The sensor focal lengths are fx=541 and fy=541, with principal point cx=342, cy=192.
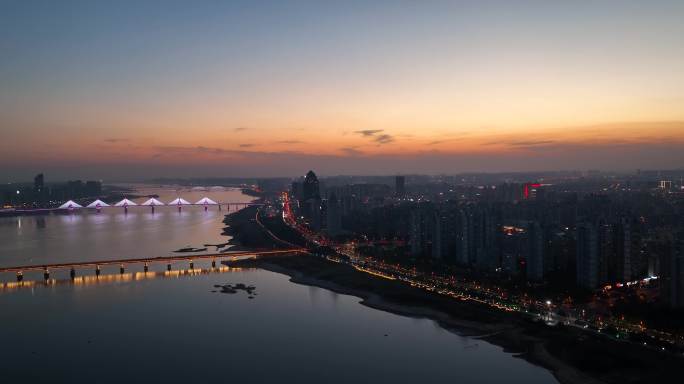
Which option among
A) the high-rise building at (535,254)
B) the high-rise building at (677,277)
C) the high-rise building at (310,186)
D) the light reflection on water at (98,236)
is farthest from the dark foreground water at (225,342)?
the high-rise building at (310,186)

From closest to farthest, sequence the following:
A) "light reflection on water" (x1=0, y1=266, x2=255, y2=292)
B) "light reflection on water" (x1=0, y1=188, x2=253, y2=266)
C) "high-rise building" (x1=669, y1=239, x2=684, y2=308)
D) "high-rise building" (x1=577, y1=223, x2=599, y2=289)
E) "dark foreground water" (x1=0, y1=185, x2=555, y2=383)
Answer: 1. "dark foreground water" (x1=0, y1=185, x2=555, y2=383)
2. "high-rise building" (x1=669, y1=239, x2=684, y2=308)
3. "high-rise building" (x1=577, y1=223, x2=599, y2=289)
4. "light reflection on water" (x1=0, y1=266, x2=255, y2=292)
5. "light reflection on water" (x1=0, y1=188, x2=253, y2=266)

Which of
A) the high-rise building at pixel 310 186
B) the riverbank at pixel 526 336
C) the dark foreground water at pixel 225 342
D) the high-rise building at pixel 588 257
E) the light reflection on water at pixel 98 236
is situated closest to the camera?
the riverbank at pixel 526 336

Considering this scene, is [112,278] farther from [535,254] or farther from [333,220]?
[535,254]

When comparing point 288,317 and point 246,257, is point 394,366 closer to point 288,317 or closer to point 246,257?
point 288,317

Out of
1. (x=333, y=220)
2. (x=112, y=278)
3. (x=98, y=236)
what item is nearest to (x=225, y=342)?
(x=112, y=278)

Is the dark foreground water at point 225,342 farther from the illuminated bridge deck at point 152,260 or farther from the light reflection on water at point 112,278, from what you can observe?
the illuminated bridge deck at point 152,260

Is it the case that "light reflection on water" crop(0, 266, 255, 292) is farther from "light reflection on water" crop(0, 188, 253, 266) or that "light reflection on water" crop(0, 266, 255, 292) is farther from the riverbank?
the riverbank

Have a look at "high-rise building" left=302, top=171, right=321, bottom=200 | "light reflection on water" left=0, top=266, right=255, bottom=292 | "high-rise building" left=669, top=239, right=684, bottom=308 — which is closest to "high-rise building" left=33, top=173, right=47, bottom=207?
"high-rise building" left=302, top=171, right=321, bottom=200

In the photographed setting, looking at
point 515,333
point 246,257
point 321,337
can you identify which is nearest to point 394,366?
point 321,337
